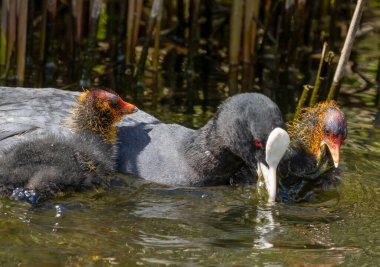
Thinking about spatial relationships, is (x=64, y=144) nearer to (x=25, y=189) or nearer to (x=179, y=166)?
(x=25, y=189)

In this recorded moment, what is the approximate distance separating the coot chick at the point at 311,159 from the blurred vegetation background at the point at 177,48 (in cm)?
92

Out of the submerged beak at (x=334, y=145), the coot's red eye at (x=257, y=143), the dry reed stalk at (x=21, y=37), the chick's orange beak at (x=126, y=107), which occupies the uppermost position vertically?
the dry reed stalk at (x=21, y=37)

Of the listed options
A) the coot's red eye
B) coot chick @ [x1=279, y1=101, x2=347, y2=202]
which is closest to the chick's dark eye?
the coot's red eye

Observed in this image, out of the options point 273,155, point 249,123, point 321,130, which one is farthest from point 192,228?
point 321,130

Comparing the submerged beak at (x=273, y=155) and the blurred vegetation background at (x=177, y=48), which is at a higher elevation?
the blurred vegetation background at (x=177, y=48)

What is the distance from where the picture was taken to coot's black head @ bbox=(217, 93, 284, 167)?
16.8ft

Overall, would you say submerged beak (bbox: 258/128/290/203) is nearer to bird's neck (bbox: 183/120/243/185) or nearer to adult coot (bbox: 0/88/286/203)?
adult coot (bbox: 0/88/286/203)

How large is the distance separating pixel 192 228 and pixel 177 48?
3777mm

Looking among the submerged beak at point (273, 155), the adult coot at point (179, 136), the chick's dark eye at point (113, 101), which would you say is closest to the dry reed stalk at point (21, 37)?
the adult coot at point (179, 136)

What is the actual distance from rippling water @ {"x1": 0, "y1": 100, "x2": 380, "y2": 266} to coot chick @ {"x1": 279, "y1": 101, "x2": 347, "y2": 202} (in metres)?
0.13

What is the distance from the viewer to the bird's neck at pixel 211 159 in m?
5.50

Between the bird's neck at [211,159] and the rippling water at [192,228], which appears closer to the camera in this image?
the rippling water at [192,228]

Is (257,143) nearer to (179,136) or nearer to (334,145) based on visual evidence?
(334,145)

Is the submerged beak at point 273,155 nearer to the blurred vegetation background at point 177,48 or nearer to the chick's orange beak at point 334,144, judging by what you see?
the chick's orange beak at point 334,144
